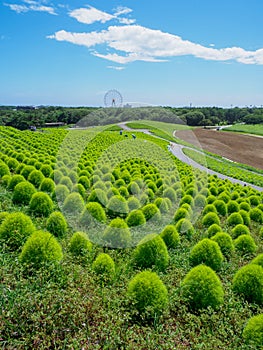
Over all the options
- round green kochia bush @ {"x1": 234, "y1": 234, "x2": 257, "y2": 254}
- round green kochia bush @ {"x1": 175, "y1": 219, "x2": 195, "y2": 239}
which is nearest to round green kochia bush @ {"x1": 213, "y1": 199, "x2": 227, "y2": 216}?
round green kochia bush @ {"x1": 175, "y1": 219, "x2": 195, "y2": 239}

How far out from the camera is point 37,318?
3936 mm

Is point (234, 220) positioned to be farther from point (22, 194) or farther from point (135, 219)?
point (22, 194)

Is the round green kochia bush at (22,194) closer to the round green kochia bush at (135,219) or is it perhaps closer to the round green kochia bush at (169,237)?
the round green kochia bush at (135,219)

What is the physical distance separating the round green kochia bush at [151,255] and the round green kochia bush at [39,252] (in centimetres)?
169

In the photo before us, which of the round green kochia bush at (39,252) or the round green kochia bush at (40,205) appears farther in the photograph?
the round green kochia bush at (40,205)

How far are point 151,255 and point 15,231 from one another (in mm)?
2589

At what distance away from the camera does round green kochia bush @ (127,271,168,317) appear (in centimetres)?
487

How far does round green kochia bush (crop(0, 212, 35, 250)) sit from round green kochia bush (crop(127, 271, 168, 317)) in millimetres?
2242

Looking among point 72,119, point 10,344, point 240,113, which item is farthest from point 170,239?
point 240,113

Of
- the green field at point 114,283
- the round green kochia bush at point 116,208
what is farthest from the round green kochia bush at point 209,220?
the round green kochia bush at point 116,208

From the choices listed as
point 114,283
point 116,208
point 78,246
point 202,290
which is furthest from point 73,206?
point 202,290

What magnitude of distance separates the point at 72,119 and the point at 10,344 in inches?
2240

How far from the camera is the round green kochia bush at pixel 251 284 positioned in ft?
19.2

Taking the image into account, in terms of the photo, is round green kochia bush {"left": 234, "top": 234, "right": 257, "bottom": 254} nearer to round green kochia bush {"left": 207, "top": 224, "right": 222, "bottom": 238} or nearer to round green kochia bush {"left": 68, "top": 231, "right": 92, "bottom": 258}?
round green kochia bush {"left": 207, "top": 224, "right": 222, "bottom": 238}
